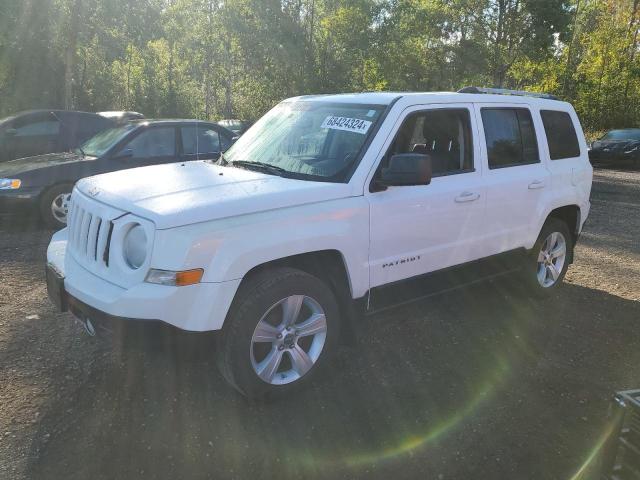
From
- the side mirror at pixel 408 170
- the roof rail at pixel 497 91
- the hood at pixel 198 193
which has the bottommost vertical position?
the hood at pixel 198 193

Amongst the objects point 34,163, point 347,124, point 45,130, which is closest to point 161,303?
point 347,124

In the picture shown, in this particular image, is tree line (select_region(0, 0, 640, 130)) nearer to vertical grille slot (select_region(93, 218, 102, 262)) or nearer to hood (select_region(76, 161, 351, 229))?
hood (select_region(76, 161, 351, 229))

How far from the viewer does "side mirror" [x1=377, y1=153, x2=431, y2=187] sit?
3.27m

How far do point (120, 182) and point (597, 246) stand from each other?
6.55 m

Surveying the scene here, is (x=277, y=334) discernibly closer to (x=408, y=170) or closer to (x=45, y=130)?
(x=408, y=170)

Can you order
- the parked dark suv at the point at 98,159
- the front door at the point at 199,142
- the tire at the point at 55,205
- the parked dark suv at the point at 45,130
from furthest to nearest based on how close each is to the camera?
the parked dark suv at the point at 45,130
the front door at the point at 199,142
the tire at the point at 55,205
the parked dark suv at the point at 98,159

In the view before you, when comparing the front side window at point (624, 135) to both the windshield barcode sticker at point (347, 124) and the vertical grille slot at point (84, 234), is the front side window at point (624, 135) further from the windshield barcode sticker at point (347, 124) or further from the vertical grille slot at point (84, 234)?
the vertical grille slot at point (84, 234)

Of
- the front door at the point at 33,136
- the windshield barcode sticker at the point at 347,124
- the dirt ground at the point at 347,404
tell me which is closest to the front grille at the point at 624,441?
the dirt ground at the point at 347,404

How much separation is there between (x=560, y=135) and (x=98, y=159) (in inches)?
226

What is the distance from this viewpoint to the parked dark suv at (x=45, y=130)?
9.55 metres

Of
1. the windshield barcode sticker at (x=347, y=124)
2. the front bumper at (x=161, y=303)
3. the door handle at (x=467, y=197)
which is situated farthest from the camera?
the door handle at (x=467, y=197)

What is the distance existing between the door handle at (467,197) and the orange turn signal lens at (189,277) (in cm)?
206

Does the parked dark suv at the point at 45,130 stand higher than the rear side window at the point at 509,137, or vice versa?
the rear side window at the point at 509,137

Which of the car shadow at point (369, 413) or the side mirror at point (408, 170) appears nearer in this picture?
the car shadow at point (369, 413)
